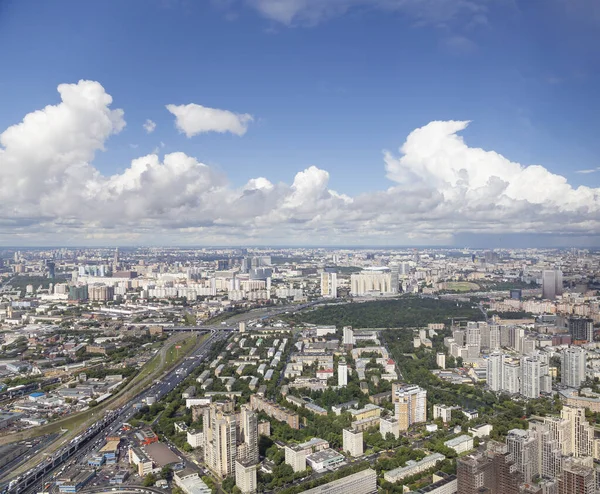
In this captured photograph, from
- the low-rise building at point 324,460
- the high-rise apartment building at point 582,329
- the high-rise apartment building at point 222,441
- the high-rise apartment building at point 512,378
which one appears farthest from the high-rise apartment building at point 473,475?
the high-rise apartment building at point 582,329

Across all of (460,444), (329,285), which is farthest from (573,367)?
(329,285)

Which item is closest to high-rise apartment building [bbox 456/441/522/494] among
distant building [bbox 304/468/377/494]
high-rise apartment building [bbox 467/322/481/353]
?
distant building [bbox 304/468/377/494]

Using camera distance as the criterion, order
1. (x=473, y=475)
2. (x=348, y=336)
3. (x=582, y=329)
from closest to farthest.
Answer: (x=473, y=475) → (x=582, y=329) → (x=348, y=336)

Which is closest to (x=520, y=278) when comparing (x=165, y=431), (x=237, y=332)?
(x=237, y=332)

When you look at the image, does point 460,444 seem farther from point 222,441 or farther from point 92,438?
point 92,438

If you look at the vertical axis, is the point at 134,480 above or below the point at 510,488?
below

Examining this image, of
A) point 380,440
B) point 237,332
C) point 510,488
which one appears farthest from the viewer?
point 237,332

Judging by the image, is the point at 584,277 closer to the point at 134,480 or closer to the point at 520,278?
the point at 520,278

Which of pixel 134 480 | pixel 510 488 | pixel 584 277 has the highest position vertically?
pixel 584 277
